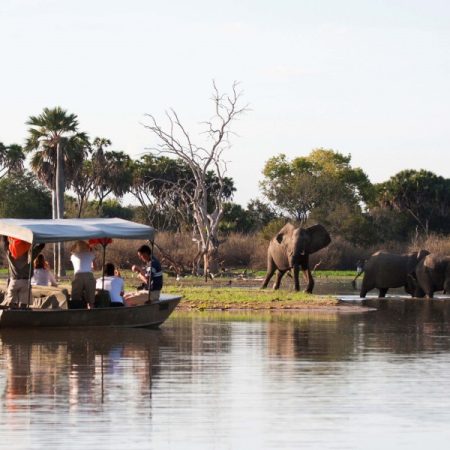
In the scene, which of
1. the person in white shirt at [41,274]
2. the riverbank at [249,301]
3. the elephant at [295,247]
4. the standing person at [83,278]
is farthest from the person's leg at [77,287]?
the elephant at [295,247]

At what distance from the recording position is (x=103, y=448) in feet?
45.5

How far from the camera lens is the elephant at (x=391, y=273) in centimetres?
5241

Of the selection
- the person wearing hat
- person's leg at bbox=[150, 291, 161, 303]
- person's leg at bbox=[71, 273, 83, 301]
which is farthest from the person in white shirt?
person's leg at bbox=[150, 291, 161, 303]

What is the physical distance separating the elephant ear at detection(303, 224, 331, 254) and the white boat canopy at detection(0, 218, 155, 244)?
2240cm

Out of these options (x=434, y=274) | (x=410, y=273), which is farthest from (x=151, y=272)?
(x=410, y=273)

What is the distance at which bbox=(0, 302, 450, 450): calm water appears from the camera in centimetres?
1469

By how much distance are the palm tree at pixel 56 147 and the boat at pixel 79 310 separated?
41567 mm

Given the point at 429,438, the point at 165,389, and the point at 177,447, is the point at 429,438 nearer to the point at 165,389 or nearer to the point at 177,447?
the point at 177,447

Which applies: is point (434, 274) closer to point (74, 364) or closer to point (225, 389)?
point (74, 364)

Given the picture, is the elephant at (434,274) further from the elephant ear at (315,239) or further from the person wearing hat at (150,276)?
the person wearing hat at (150,276)

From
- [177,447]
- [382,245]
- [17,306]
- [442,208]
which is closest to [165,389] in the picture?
[177,447]

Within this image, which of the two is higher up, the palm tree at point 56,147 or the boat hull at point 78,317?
the palm tree at point 56,147

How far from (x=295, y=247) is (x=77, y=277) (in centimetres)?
2348

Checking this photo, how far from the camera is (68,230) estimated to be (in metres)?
28.6
